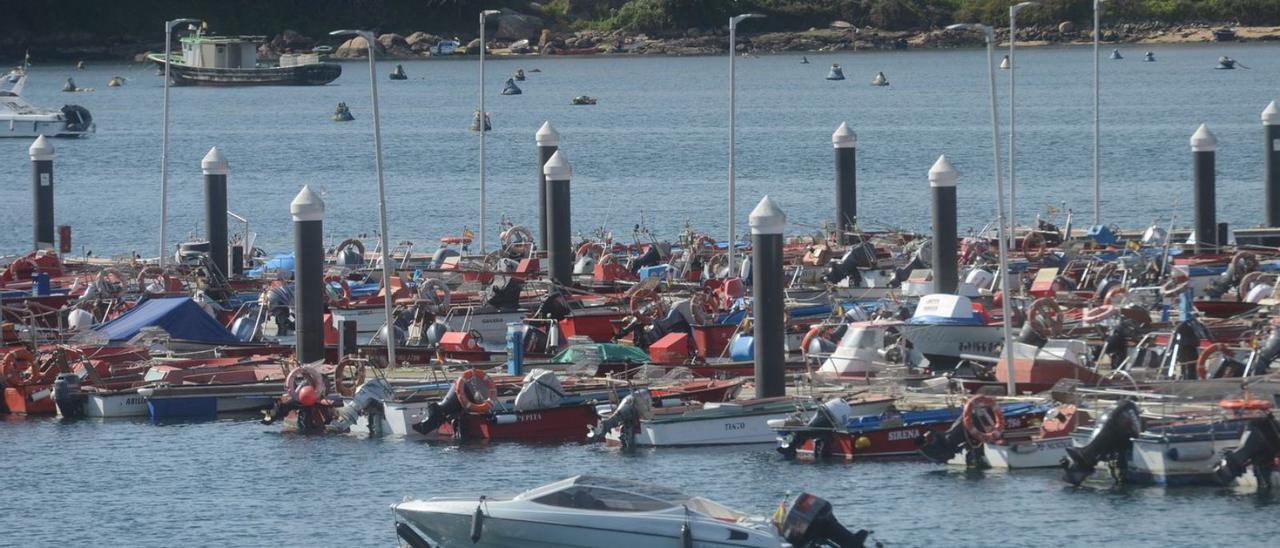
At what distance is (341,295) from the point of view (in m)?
57.6

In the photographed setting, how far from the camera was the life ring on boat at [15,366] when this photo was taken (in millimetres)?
47250

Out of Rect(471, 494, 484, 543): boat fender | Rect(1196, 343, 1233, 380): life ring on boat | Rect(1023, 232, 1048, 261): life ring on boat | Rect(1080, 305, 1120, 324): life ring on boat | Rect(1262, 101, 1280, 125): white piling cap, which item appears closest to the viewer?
Rect(471, 494, 484, 543): boat fender

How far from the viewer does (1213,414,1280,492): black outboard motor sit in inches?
1404

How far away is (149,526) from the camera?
37812mm

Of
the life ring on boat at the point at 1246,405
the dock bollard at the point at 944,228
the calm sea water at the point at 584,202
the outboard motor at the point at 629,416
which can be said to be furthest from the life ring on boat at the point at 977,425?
the dock bollard at the point at 944,228

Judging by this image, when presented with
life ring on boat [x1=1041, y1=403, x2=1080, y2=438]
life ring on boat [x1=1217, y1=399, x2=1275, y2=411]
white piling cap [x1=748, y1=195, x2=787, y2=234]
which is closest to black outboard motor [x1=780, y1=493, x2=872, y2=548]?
life ring on boat [x1=1041, y1=403, x2=1080, y2=438]

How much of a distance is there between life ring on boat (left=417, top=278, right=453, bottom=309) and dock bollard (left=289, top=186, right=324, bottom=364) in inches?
246

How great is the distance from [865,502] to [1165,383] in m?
6.53

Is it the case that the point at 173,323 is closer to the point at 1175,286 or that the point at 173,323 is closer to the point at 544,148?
the point at 544,148

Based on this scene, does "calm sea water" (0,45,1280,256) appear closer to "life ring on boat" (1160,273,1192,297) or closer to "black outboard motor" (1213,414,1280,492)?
"life ring on boat" (1160,273,1192,297)

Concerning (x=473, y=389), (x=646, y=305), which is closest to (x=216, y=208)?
(x=646, y=305)

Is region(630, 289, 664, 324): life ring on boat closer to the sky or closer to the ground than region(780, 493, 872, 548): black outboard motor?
closer to the sky

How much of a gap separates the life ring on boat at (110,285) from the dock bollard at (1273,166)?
3328 centimetres

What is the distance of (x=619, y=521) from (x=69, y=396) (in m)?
18.7
